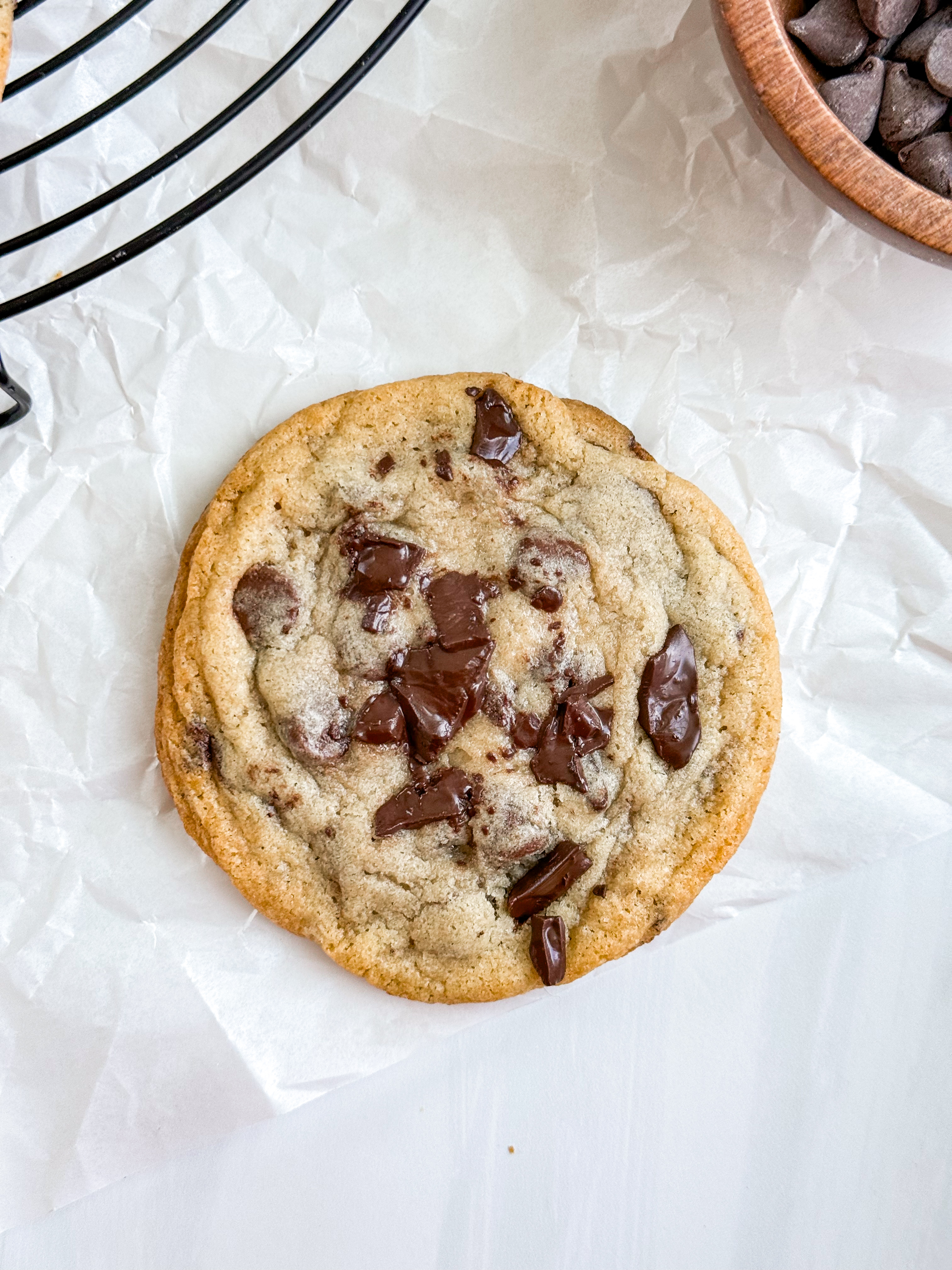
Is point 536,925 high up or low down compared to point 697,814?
down

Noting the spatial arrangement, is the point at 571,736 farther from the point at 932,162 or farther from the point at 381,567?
the point at 932,162

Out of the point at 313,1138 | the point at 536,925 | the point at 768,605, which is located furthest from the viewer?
the point at 313,1138

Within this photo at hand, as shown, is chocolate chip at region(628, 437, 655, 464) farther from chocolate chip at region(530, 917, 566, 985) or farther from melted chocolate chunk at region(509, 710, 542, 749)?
chocolate chip at region(530, 917, 566, 985)

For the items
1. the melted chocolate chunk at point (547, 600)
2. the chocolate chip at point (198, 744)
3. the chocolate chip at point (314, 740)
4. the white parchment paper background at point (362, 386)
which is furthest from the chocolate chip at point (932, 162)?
the chocolate chip at point (198, 744)

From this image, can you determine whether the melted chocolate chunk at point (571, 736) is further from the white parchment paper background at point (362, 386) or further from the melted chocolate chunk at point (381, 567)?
the white parchment paper background at point (362, 386)

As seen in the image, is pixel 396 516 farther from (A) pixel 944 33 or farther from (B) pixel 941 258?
(A) pixel 944 33

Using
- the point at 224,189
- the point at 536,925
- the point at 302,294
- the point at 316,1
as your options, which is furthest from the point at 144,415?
the point at 536,925

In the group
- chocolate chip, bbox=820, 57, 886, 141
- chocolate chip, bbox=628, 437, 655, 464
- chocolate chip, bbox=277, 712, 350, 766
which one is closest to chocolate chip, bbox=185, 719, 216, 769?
chocolate chip, bbox=277, 712, 350, 766
